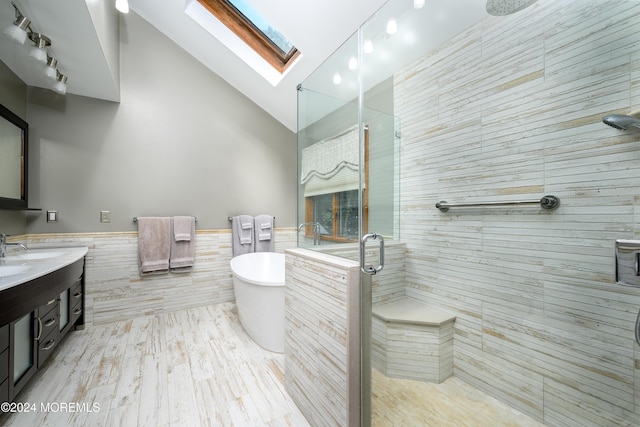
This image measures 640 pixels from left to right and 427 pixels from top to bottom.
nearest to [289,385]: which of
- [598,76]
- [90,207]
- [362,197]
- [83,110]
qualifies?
[362,197]

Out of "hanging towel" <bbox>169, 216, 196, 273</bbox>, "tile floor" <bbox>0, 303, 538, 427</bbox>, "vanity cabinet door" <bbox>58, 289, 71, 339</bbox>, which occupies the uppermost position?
"hanging towel" <bbox>169, 216, 196, 273</bbox>

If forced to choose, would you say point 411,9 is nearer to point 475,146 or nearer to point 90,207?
point 475,146

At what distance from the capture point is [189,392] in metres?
1.60

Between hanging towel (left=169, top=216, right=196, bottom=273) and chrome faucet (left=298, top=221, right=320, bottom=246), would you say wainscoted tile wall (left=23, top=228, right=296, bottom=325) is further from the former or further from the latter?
chrome faucet (left=298, top=221, right=320, bottom=246)

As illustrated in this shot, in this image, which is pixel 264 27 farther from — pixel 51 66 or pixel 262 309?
pixel 262 309

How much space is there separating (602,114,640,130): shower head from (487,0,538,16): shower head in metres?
0.75

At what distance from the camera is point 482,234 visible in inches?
63.3

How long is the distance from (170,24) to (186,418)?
3.49 metres

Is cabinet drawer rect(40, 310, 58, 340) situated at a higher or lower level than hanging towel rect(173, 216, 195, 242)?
lower

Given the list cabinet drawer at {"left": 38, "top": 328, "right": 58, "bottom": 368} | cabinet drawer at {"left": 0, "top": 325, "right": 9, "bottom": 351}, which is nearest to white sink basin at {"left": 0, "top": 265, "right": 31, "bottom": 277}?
cabinet drawer at {"left": 0, "top": 325, "right": 9, "bottom": 351}

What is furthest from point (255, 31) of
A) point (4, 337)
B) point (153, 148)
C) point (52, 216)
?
point (4, 337)

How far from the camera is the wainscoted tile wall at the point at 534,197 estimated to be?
1091 mm

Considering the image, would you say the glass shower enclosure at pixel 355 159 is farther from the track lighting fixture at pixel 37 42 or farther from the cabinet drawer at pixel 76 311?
the cabinet drawer at pixel 76 311

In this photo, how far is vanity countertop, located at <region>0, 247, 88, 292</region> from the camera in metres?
1.24
